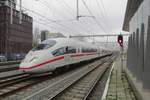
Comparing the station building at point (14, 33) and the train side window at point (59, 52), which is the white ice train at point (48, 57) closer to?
the train side window at point (59, 52)

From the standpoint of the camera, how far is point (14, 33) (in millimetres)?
74000

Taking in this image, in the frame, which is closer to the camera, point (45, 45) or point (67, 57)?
point (45, 45)

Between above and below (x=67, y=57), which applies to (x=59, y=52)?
above

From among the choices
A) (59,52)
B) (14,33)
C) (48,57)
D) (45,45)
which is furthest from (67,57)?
(14,33)

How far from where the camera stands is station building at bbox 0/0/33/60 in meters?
66.0

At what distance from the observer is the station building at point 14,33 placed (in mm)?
66000

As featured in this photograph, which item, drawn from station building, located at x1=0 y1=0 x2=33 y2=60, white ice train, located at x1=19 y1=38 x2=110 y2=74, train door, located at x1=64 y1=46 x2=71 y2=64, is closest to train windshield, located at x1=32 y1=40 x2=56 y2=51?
white ice train, located at x1=19 y1=38 x2=110 y2=74

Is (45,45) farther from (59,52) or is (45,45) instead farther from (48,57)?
(48,57)

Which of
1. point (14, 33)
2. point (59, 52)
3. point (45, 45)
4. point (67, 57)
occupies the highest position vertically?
point (14, 33)

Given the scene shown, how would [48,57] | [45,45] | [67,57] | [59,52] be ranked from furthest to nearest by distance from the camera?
[67,57]
[59,52]
[45,45]
[48,57]

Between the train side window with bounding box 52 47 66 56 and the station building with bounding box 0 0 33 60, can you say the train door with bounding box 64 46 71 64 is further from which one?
the station building with bounding box 0 0 33 60

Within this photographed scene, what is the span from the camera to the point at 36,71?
47.5 ft

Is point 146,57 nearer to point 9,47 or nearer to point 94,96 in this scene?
point 94,96

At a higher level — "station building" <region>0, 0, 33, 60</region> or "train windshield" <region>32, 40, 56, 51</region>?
"station building" <region>0, 0, 33, 60</region>
